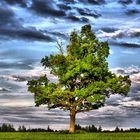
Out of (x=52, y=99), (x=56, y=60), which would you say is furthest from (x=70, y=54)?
(x=52, y=99)

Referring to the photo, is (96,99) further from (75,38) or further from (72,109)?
(75,38)

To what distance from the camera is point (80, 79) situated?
75375mm

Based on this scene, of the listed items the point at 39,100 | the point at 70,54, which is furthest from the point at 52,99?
the point at 70,54

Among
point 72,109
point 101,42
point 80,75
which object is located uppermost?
point 101,42

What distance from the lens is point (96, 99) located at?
73875mm

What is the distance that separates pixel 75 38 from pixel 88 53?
10.9 ft

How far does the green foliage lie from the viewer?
243 ft

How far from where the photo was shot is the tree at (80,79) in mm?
73938

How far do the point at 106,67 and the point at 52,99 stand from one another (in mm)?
9804

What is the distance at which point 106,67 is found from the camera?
77.4 meters

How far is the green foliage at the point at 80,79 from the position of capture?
243ft

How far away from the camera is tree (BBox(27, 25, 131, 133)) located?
73938mm

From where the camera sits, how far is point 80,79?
75.4 metres

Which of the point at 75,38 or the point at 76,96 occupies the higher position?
the point at 75,38
